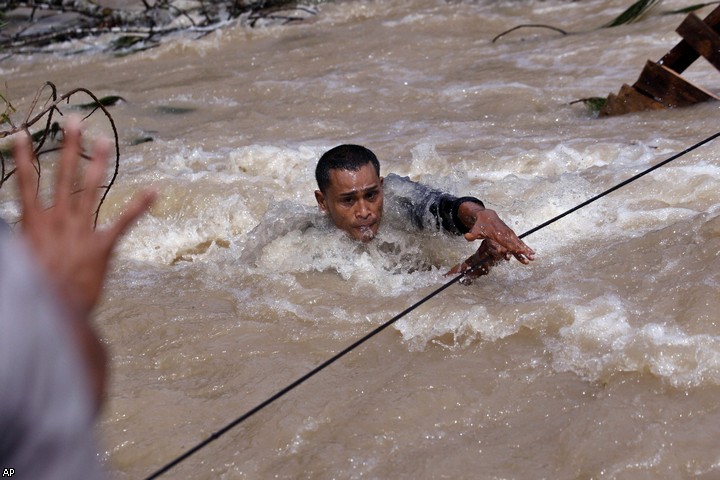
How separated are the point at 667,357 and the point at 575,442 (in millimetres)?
539

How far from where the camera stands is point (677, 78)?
6.14m

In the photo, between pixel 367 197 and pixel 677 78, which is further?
pixel 677 78

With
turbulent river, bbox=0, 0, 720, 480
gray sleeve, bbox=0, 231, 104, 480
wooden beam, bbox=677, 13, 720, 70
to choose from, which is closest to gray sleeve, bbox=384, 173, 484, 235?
turbulent river, bbox=0, 0, 720, 480

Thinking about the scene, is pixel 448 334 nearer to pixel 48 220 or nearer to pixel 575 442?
pixel 575 442

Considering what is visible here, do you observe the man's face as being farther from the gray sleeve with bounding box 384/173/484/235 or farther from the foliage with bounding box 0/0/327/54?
the foliage with bounding box 0/0/327/54

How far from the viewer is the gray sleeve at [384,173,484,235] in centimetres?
421

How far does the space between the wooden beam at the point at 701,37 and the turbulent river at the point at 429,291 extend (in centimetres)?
35

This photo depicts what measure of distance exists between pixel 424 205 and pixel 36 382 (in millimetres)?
3613

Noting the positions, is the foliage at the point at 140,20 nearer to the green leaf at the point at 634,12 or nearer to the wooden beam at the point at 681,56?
the green leaf at the point at 634,12

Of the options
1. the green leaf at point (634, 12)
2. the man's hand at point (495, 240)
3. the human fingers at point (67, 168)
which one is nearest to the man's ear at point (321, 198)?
the man's hand at point (495, 240)

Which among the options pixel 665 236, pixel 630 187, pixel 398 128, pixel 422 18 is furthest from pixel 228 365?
pixel 422 18

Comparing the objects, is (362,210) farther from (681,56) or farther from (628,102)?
(681,56)

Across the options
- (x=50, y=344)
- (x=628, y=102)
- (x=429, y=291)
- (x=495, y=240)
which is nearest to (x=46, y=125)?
(x=429, y=291)

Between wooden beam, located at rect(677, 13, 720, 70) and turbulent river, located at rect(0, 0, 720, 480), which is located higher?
wooden beam, located at rect(677, 13, 720, 70)
